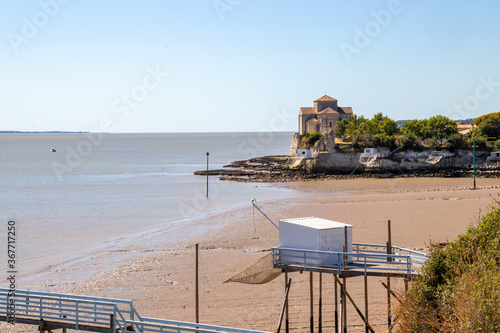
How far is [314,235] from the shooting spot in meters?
15.0

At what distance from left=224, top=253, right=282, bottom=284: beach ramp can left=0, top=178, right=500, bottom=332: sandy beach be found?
1.42 m

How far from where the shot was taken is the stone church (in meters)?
94.6

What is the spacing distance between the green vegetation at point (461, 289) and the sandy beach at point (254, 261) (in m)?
2.66

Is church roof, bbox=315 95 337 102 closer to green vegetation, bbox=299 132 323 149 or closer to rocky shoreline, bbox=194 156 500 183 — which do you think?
green vegetation, bbox=299 132 323 149

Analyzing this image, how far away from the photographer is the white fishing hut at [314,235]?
49.1 feet

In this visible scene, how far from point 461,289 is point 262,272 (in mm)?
6555

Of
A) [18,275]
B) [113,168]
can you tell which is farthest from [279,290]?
[113,168]

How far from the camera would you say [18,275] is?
23.4m

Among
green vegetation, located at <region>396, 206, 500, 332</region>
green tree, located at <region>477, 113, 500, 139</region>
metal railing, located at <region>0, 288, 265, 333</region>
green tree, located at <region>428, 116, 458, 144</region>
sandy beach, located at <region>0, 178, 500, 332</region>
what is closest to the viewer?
green vegetation, located at <region>396, 206, 500, 332</region>

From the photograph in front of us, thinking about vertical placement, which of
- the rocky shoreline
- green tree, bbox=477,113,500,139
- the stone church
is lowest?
the rocky shoreline

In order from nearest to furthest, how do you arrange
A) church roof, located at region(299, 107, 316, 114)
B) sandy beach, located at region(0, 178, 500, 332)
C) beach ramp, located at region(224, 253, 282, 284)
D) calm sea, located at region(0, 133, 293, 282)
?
beach ramp, located at region(224, 253, 282, 284) < sandy beach, located at region(0, 178, 500, 332) < calm sea, located at region(0, 133, 293, 282) < church roof, located at region(299, 107, 316, 114)

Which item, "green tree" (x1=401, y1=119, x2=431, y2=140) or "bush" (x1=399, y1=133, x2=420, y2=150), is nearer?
"bush" (x1=399, y1=133, x2=420, y2=150)

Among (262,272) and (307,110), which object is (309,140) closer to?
(307,110)

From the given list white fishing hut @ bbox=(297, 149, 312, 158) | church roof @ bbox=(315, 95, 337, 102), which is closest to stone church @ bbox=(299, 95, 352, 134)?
church roof @ bbox=(315, 95, 337, 102)
